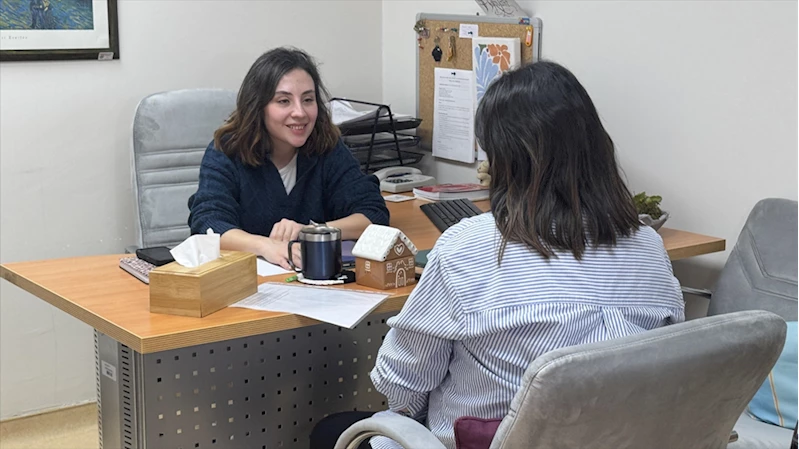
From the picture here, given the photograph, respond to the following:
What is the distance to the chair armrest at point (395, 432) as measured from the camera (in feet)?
4.95

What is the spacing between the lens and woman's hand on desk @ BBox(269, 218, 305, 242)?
8.20 feet

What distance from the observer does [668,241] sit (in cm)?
264

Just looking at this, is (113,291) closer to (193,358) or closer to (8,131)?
(193,358)

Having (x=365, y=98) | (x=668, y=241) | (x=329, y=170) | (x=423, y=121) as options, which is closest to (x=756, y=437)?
Answer: (x=668, y=241)

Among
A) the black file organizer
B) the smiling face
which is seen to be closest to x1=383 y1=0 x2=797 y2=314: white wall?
the black file organizer

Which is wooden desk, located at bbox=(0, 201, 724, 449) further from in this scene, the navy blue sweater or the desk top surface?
the navy blue sweater

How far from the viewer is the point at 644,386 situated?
4.30ft

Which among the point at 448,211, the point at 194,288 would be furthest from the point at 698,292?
the point at 194,288

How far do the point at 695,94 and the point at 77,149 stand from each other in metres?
2.04

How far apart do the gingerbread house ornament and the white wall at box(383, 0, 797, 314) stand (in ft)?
3.36

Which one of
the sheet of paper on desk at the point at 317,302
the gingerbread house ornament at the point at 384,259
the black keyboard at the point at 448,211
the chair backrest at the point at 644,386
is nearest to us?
the chair backrest at the point at 644,386

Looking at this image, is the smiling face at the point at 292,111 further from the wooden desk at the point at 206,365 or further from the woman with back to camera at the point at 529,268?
the woman with back to camera at the point at 529,268

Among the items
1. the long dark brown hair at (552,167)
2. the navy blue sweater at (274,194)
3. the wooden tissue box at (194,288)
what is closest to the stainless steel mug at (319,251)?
the wooden tissue box at (194,288)

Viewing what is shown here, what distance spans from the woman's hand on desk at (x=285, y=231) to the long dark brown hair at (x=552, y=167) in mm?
952
